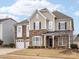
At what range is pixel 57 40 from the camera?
62406mm

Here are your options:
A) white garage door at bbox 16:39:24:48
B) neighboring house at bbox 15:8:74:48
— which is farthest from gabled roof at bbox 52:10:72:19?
white garage door at bbox 16:39:24:48

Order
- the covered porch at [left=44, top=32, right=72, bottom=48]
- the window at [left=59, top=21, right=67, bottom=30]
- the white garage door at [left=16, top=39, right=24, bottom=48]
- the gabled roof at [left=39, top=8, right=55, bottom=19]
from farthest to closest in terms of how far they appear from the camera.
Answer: the white garage door at [left=16, top=39, right=24, bottom=48]
the gabled roof at [left=39, top=8, right=55, bottom=19]
the window at [left=59, top=21, right=67, bottom=30]
the covered porch at [left=44, top=32, right=72, bottom=48]

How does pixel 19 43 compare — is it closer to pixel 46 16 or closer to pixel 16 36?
pixel 16 36

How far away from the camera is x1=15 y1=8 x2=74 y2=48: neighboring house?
61688mm

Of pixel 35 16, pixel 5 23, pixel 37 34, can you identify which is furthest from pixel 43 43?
pixel 5 23

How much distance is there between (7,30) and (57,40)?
58.5 feet

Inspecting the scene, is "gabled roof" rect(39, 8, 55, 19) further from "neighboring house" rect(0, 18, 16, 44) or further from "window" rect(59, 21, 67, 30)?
"neighboring house" rect(0, 18, 16, 44)

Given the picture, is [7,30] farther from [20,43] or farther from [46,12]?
[46,12]

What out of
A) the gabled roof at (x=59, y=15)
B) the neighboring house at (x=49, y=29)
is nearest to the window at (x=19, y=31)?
the neighboring house at (x=49, y=29)

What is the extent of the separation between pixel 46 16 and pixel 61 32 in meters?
5.60

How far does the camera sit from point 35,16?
6406 centimetres

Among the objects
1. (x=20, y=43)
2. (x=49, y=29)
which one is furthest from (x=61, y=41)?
(x=20, y=43)

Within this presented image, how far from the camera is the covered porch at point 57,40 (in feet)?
200

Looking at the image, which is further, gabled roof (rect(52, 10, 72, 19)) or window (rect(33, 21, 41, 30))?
gabled roof (rect(52, 10, 72, 19))
